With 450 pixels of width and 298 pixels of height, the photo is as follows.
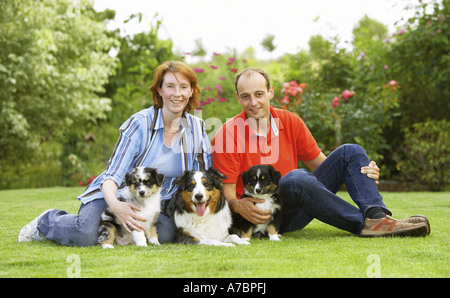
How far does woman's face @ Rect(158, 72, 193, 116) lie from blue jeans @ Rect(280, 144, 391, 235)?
3.32 ft

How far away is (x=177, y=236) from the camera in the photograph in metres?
3.63

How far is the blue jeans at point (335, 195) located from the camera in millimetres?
3619

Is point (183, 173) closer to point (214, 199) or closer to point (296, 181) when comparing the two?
point (214, 199)

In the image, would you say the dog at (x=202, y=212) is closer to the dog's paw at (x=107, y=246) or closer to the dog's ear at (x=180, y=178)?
the dog's ear at (x=180, y=178)

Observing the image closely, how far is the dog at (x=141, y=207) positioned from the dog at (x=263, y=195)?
660mm

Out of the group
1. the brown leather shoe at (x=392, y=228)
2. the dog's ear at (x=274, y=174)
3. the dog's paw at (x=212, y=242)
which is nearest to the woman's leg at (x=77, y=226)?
the dog's paw at (x=212, y=242)

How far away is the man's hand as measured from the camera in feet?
11.9

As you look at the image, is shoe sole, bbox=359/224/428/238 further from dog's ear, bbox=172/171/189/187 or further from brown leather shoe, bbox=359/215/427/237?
dog's ear, bbox=172/171/189/187

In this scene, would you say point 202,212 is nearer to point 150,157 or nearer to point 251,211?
point 251,211

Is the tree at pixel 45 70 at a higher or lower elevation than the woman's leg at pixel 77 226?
higher

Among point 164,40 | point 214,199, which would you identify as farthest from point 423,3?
point 214,199

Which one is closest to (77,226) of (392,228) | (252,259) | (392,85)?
(252,259)

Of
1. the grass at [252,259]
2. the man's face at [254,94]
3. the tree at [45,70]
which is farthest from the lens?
the tree at [45,70]

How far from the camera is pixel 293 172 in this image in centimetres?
369
